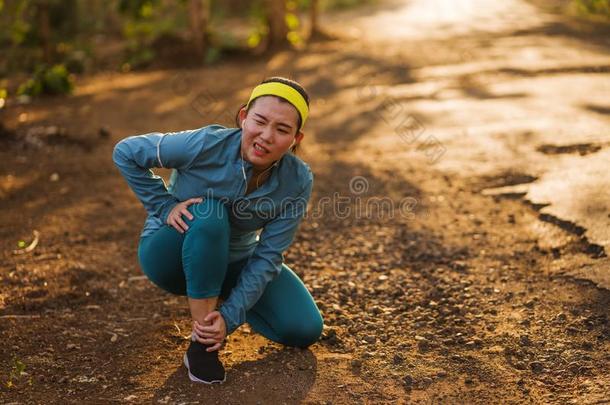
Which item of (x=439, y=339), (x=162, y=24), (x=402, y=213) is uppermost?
(x=439, y=339)

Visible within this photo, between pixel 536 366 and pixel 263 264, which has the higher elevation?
pixel 263 264

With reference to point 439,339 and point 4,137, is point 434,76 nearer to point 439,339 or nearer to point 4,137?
point 4,137

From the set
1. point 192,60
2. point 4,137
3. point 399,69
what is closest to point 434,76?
point 399,69

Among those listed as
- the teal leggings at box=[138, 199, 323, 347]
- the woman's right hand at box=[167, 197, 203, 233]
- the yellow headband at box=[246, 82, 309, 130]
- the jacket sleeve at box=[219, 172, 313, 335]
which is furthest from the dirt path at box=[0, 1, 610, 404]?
the yellow headband at box=[246, 82, 309, 130]

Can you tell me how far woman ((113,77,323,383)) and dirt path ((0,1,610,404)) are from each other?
0.57ft

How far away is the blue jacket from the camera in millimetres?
2895

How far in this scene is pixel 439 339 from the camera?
3164 mm

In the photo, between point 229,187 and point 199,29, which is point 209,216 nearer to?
point 229,187

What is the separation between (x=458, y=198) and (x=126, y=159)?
2533 millimetres

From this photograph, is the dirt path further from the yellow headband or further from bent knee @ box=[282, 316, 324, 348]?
the yellow headband

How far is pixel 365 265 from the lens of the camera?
13.1 feet

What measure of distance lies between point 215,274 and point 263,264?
203mm

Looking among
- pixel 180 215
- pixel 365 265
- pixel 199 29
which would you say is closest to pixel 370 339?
pixel 365 265

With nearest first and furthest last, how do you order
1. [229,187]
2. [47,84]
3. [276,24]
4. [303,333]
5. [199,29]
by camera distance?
[229,187] → [303,333] → [47,84] → [199,29] → [276,24]
